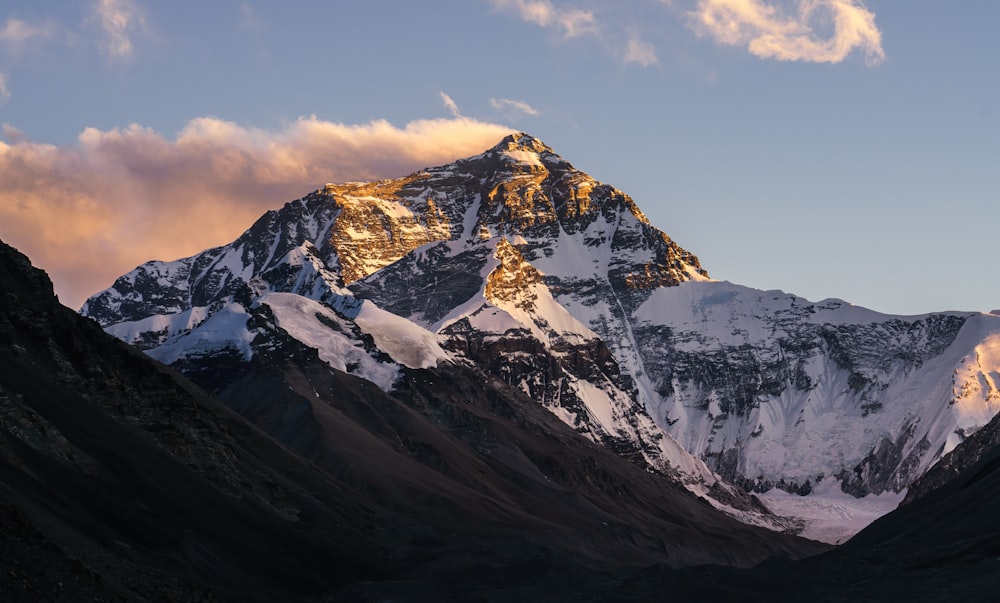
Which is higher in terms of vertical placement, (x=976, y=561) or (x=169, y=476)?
(x=976, y=561)

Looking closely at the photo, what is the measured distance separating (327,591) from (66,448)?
33027 mm

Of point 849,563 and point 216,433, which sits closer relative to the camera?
point 849,563

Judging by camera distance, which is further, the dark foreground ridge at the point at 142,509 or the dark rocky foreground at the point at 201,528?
the dark rocky foreground at the point at 201,528

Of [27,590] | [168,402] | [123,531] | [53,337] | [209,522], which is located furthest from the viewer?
[168,402]

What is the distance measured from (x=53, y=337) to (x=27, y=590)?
8269 centimetres

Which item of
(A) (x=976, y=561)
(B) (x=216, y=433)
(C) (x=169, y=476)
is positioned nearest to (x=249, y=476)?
(B) (x=216, y=433)

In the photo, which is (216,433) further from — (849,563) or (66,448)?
(849,563)

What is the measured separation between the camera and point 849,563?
555ft

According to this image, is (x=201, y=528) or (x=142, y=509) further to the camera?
(x=201, y=528)

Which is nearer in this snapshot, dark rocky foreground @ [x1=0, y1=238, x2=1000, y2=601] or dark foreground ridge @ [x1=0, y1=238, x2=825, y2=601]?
dark foreground ridge @ [x1=0, y1=238, x2=825, y2=601]

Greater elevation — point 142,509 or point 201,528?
point 142,509

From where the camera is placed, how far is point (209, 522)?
161 metres

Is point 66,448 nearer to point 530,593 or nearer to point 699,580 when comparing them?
point 530,593

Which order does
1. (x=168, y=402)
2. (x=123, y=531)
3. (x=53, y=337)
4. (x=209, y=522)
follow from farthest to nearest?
(x=168, y=402) → (x=53, y=337) → (x=209, y=522) → (x=123, y=531)
